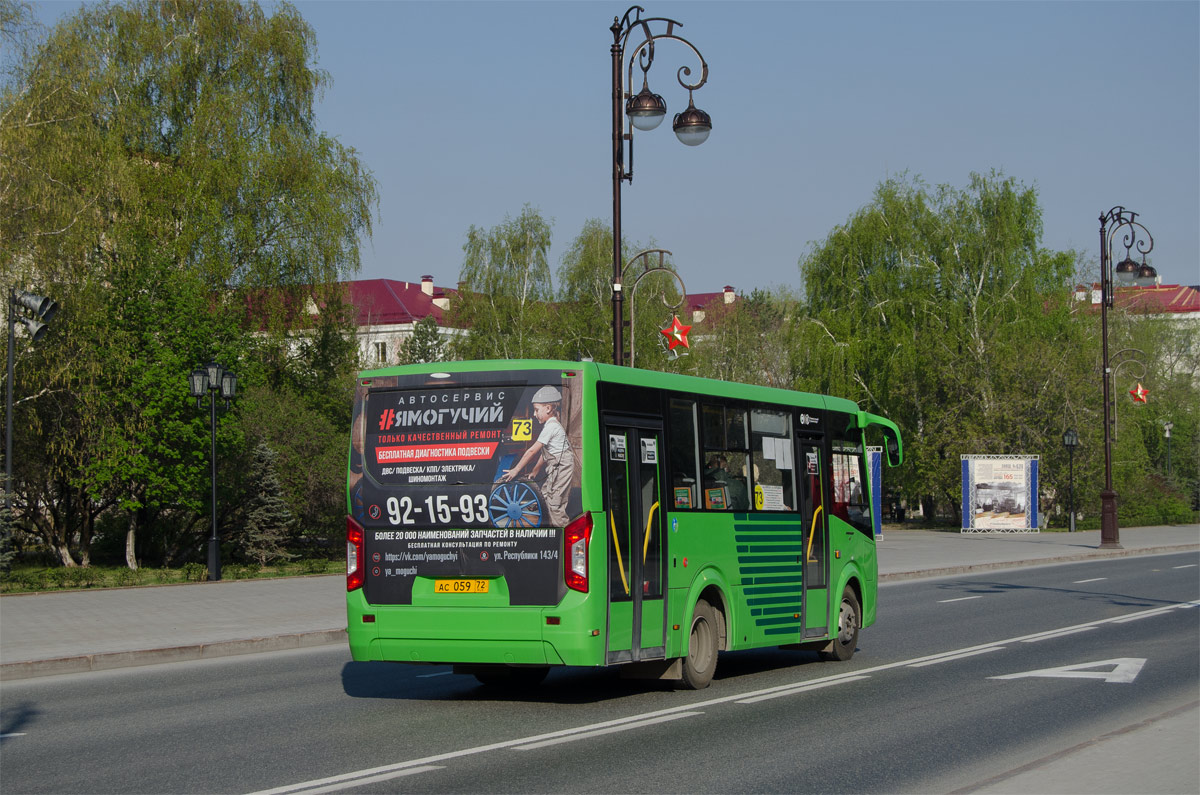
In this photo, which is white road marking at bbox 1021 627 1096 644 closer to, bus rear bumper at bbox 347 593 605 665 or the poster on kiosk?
bus rear bumper at bbox 347 593 605 665

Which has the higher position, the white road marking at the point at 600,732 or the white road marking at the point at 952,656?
the white road marking at the point at 600,732

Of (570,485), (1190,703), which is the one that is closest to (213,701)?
(570,485)

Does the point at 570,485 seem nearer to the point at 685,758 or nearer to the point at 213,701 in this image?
the point at 685,758

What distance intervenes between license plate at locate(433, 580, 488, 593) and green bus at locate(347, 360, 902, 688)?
0.01m

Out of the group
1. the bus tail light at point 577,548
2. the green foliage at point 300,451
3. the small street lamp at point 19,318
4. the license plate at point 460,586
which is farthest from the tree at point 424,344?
the bus tail light at point 577,548

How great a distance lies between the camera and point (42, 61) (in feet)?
104

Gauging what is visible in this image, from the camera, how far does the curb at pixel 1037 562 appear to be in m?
29.2

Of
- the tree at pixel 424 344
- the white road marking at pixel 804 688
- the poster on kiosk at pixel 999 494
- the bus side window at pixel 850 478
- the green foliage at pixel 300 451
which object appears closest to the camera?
the white road marking at pixel 804 688

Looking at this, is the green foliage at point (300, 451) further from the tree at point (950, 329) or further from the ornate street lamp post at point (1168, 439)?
the ornate street lamp post at point (1168, 439)

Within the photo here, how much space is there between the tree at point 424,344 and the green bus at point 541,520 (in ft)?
233

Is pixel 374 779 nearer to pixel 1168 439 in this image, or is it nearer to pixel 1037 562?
pixel 1037 562

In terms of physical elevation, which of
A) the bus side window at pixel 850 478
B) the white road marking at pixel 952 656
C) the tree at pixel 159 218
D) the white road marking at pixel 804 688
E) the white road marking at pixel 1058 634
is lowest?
the white road marking at pixel 1058 634

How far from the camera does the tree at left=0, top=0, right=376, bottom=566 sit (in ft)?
99.5

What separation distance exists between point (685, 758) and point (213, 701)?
16.5 ft
